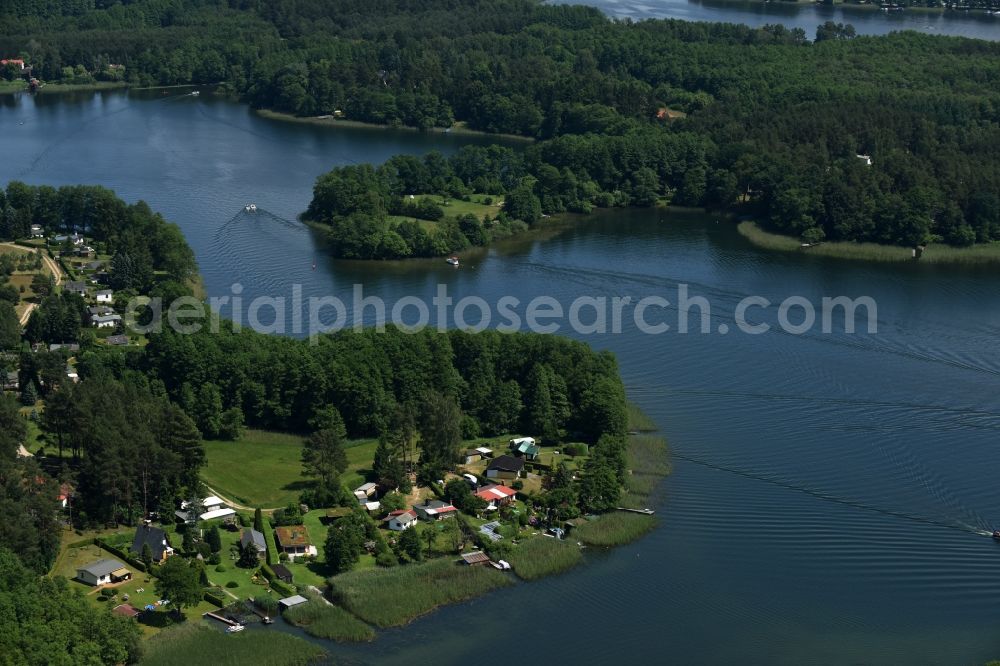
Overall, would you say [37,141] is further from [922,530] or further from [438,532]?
[922,530]

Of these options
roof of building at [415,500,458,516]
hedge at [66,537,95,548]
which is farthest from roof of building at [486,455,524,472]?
hedge at [66,537,95,548]

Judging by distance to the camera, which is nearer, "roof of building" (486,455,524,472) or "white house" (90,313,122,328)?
"roof of building" (486,455,524,472)

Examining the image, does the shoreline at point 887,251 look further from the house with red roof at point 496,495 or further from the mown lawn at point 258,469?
the mown lawn at point 258,469

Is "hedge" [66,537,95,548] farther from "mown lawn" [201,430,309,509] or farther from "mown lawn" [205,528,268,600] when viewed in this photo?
"mown lawn" [201,430,309,509]

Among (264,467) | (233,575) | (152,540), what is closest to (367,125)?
(264,467)

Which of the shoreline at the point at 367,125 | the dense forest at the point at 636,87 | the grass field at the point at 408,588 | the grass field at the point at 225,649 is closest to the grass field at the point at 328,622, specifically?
the grass field at the point at 408,588
